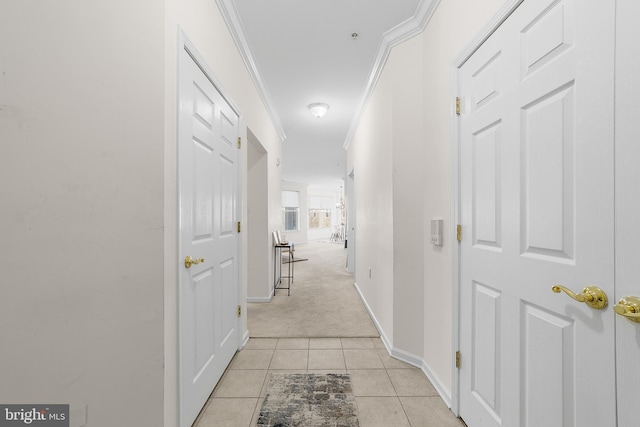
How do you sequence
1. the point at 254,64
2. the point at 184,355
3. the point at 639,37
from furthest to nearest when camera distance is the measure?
the point at 254,64 → the point at 184,355 → the point at 639,37

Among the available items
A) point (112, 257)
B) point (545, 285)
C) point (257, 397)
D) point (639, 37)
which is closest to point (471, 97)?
point (639, 37)

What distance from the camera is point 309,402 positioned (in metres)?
1.80

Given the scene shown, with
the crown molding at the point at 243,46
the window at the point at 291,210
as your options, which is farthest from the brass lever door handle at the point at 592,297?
the window at the point at 291,210

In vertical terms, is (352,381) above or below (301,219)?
below

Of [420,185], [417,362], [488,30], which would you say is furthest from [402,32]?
[417,362]

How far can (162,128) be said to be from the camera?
1290 millimetres

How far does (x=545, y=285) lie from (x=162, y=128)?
70.1 inches

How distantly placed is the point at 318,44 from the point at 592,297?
268 centimetres

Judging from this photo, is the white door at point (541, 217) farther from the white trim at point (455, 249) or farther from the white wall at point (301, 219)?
the white wall at point (301, 219)

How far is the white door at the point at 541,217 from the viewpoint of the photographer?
88 centimetres

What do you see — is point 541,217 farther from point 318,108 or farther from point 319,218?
point 319,218

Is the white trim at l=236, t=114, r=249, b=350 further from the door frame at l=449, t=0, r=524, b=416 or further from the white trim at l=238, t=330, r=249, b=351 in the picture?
the door frame at l=449, t=0, r=524, b=416

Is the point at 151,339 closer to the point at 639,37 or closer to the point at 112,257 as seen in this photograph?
the point at 112,257

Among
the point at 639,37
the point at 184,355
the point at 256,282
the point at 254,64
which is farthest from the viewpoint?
the point at 256,282
